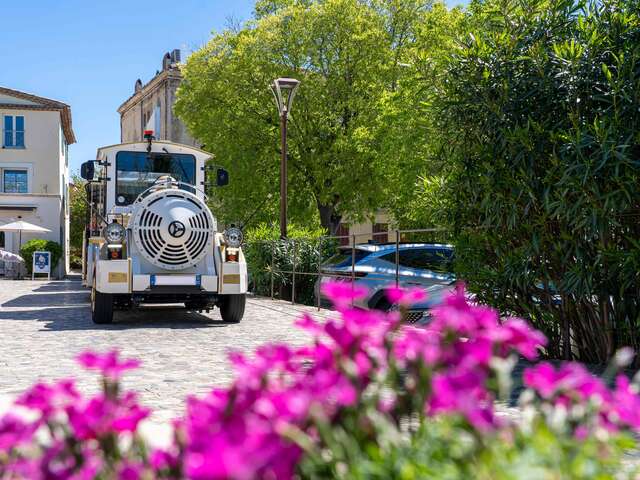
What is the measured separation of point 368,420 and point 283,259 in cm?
1788

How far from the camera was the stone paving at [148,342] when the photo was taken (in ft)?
22.4

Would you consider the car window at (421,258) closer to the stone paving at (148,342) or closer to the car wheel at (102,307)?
the stone paving at (148,342)

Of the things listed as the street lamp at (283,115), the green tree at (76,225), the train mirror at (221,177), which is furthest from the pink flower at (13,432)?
the green tree at (76,225)

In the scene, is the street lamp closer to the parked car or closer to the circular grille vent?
the parked car

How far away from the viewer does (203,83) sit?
107 ft

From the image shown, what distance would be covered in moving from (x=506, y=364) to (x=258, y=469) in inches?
24.8

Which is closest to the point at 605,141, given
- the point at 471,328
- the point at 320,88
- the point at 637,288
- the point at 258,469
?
the point at 637,288

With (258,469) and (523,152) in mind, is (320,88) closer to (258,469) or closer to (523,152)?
(523,152)

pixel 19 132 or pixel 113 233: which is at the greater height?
pixel 19 132

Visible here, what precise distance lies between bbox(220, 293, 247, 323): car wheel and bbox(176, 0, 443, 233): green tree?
17.2 meters

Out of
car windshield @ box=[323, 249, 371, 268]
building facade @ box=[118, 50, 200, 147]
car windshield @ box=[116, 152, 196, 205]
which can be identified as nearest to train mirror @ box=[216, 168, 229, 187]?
car windshield @ box=[116, 152, 196, 205]

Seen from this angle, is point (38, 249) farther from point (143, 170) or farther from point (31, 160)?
point (143, 170)

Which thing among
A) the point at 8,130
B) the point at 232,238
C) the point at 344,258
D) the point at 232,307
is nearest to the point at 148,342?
the point at 232,307

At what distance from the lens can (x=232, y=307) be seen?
12867mm
